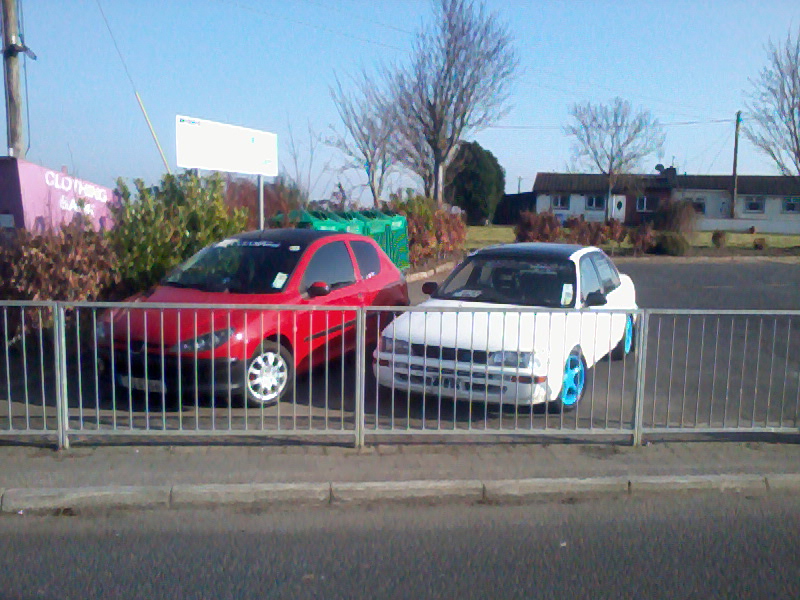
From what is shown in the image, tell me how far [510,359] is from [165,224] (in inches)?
215

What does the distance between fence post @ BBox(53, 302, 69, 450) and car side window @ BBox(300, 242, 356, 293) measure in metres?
2.62

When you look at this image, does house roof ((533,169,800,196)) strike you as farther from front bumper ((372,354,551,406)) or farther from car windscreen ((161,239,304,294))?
front bumper ((372,354,551,406))

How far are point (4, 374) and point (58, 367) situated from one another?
291 centimetres

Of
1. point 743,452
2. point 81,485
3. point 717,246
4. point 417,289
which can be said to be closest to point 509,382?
point 743,452

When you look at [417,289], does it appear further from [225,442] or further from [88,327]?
[225,442]

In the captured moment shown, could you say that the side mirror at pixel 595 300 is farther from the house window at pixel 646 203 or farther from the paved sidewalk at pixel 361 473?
the house window at pixel 646 203

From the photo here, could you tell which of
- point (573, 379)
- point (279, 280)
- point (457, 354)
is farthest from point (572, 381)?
point (279, 280)

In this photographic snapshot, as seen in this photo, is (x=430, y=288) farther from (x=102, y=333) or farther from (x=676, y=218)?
(x=676, y=218)

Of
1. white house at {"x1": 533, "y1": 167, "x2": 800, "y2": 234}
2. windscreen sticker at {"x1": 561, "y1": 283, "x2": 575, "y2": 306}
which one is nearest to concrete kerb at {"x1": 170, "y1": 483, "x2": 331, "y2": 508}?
windscreen sticker at {"x1": 561, "y1": 283, "x2": 575, "y2": 306}

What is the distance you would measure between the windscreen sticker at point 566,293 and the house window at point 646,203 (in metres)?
56.6

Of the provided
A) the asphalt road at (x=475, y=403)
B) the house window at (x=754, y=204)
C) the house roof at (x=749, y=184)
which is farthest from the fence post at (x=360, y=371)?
the house window at (x=754, y=204)

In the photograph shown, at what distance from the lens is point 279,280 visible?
26.5ft

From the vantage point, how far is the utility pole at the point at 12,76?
39.1 ft

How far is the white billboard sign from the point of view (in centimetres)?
Answer: 1306
